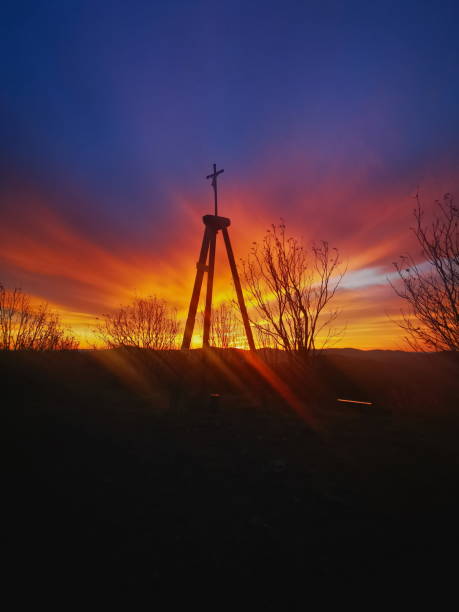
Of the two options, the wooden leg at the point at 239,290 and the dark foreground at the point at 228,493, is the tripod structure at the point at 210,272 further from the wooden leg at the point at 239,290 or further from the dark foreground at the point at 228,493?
the dark foreground at the point at 228,493

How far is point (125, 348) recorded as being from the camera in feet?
36.1

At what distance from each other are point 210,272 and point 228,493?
7129 millimetres

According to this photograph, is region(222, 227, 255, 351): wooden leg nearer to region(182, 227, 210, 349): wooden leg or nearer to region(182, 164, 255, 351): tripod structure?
region(182, 164, 255, 351): tripod structure

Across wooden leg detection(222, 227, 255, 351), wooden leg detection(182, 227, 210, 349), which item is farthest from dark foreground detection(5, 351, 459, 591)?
wooden leg detection(222, 227, 255, 351)

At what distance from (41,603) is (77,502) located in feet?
3.71

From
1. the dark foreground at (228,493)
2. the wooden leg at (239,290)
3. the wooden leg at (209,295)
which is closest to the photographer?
the dark foreground at (228,493)

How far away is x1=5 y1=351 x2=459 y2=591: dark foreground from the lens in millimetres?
2203

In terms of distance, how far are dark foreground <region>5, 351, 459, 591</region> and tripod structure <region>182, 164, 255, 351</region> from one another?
8.93 ft

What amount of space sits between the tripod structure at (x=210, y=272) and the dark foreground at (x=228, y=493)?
272cm

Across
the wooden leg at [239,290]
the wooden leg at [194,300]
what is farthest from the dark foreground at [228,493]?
the wooden leg at [239,290]

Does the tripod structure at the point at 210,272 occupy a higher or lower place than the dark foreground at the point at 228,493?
higher

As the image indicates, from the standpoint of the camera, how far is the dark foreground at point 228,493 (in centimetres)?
220

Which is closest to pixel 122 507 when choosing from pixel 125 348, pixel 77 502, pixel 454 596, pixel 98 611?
pixel 77 502

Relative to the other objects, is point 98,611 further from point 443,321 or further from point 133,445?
point 443,321
